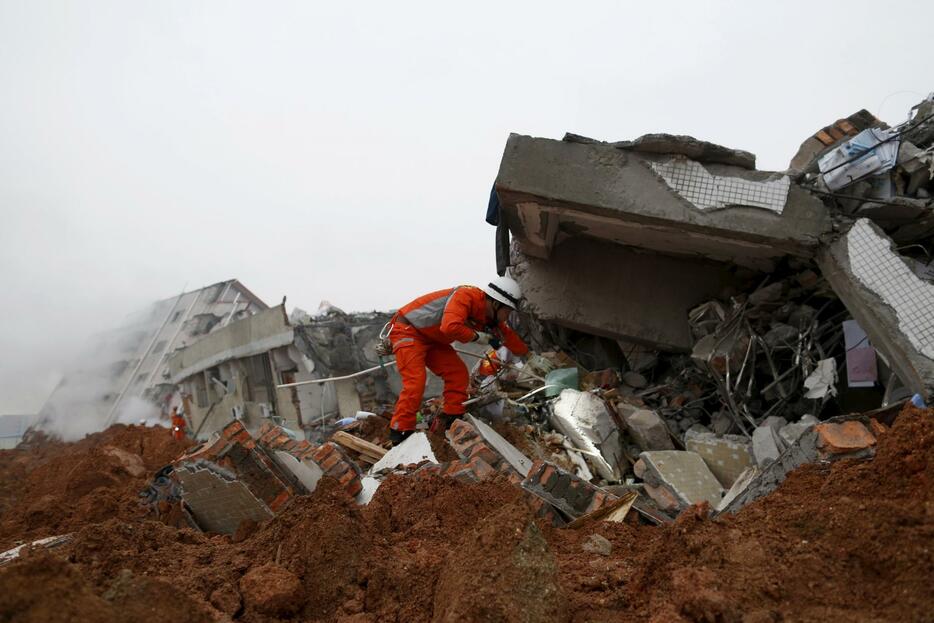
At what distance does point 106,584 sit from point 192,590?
0.31 meters

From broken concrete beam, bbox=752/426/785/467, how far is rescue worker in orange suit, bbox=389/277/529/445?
218 centimetres

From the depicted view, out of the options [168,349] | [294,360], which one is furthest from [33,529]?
[168,349]

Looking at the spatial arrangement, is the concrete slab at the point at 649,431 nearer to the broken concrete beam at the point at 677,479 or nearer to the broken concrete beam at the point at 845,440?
the broken concrete beam at the point at 677,479

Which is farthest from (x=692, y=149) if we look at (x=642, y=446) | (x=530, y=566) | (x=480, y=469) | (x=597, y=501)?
(x=530, y=566)

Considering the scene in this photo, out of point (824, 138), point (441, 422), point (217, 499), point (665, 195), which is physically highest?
point (824, 138)

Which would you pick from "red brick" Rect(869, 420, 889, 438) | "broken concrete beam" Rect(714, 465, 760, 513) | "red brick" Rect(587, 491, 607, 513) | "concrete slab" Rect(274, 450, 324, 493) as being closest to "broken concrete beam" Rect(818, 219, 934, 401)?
"red brick" Rect(869, 420, 889, 438)

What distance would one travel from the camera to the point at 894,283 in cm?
409

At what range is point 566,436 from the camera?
223 inches

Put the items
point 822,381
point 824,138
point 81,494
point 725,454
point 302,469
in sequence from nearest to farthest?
point 302,469
point 822,381
point 725,454
point 824,138
point 81,494

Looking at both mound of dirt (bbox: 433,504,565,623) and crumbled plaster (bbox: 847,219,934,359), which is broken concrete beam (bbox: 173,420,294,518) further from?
crumbled plaster (bbox: 847,219,934,359)

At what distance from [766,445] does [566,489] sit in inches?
70.9

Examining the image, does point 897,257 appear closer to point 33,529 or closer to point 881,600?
point 881,600

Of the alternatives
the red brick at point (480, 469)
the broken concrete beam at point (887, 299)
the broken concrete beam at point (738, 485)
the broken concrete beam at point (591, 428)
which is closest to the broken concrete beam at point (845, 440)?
the broken concrete beam at point (738, 485)

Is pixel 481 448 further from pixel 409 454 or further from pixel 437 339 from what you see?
pixel 437 339
